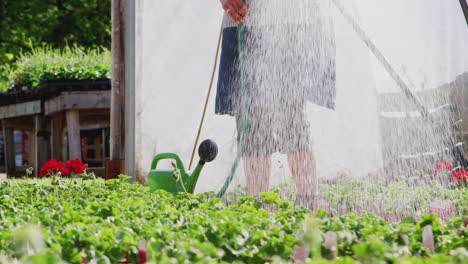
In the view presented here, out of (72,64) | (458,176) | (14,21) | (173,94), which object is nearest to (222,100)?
(173,94)

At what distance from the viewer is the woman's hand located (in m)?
2.62

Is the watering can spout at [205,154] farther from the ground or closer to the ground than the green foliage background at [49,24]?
closer to the ground

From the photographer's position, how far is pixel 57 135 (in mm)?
5500

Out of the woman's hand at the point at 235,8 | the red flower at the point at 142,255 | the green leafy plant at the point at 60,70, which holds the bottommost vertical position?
the red flower at the point at 142,255

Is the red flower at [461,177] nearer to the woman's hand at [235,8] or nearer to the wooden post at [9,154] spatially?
the woman's hand at [235,8]

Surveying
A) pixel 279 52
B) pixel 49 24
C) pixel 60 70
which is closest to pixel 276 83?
pixel 279 52

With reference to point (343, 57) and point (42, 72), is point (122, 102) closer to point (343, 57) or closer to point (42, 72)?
point (343, 57)

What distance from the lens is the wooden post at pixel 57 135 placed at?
5.38 metres

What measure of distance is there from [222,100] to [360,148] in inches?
60.4

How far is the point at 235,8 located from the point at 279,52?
48cm

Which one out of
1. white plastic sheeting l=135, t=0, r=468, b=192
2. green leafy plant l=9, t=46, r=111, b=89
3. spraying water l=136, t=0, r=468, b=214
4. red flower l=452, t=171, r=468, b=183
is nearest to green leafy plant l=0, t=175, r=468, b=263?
spraying water l=136, t=0, r=468, b=214

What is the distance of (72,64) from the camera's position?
5262 mm

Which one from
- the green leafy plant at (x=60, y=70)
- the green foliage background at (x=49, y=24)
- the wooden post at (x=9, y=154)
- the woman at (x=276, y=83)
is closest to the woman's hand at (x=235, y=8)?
the woman at (x=276, y=83)

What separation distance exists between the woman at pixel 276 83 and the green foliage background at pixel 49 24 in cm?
864
